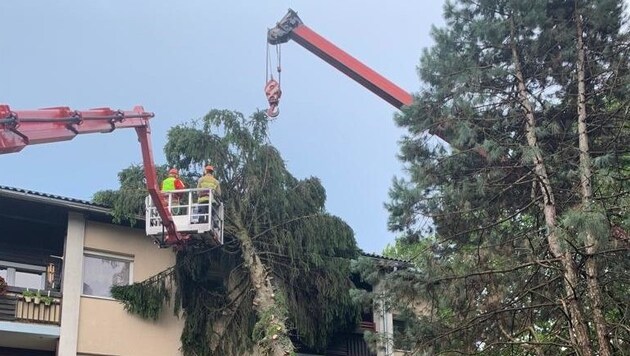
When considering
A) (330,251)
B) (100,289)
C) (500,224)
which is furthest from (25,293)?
(500,224)

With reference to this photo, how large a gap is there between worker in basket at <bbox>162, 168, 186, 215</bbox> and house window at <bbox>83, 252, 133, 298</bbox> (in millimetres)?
2473

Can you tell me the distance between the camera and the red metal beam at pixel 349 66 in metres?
25.0

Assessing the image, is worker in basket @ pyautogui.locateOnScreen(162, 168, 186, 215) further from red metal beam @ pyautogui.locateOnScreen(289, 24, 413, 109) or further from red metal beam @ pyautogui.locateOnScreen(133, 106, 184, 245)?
red metal beam @ pyautogui.locateOnScreen(289, 24, 413, 109)

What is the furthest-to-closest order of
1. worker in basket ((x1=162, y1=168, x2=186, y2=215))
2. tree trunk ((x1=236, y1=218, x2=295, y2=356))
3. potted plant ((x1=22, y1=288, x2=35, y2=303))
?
worker in basket ((x1=162, y1=168, x2=186, y2=215)), potted plant ((x1=22, y1=288, x2=35, y2=303)), tree trunk ((x1=236, y1=218, x2=295, y2=356))

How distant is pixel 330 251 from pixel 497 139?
273 inches

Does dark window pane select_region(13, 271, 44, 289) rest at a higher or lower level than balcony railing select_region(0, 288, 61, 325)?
Answer: higher

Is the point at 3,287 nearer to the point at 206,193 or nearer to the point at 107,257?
the point at 107,257

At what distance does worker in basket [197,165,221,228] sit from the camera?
809 inches

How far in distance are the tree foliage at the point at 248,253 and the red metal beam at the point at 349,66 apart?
379 centimetres

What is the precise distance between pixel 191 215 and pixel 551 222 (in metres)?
8.55

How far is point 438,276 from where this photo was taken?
17234 mm

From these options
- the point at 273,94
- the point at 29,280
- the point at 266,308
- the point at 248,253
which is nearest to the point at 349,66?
the point at 273,94

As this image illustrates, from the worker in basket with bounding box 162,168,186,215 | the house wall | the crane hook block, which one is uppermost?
the crane hook block

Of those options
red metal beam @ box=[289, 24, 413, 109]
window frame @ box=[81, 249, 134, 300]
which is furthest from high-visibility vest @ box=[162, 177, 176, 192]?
red metal beam @ box=[289, 24, 413, 109]
